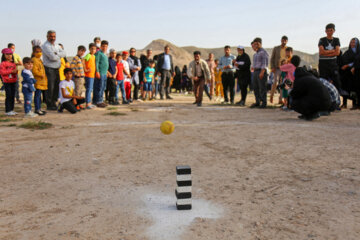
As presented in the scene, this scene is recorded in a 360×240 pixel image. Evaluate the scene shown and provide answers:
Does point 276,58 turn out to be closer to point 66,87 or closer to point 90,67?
point 90,67

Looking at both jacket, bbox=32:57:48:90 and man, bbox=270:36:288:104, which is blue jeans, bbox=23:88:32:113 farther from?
man, bbox=270:36:288:104

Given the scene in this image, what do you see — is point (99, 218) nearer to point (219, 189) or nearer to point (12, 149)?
point (219, 189)

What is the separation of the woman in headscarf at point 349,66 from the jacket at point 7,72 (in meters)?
8.30

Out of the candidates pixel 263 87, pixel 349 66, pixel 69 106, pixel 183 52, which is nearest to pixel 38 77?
pixel 69 106

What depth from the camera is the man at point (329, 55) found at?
8.23 meters

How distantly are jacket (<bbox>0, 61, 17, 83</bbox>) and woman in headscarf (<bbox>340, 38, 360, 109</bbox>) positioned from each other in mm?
8302

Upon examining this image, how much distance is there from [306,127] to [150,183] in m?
3.92

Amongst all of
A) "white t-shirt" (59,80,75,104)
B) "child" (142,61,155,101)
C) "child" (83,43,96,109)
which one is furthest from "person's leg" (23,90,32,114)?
"child" (142,61,155,101)

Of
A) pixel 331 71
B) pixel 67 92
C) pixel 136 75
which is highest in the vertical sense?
pixel 136 75

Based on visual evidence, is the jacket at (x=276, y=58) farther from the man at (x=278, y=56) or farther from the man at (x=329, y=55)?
the man at (x=329, y=55)

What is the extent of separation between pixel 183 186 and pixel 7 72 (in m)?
6.47

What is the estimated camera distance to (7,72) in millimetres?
7352

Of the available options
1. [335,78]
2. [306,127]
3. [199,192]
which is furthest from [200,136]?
[335,78]

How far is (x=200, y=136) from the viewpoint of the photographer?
536cm
